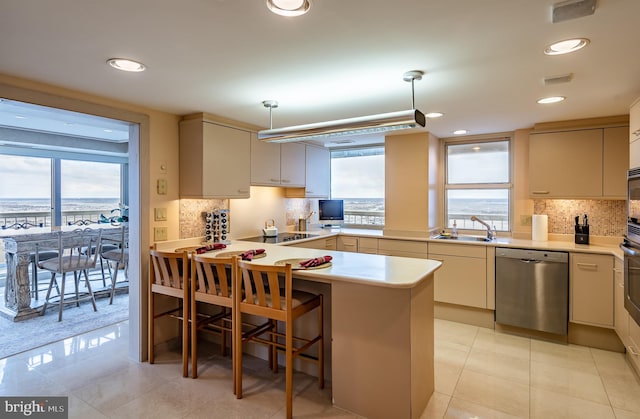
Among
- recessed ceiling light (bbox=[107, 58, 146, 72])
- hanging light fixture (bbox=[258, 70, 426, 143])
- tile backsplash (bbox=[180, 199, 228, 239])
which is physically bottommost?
tile backsplash (bbox=[180, 199, 228, 239])

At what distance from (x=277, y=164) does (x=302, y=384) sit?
2435 millimetres

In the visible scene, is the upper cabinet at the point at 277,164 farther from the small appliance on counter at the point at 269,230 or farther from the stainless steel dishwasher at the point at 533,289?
the stainless steel dishwasher at the point at 533,289

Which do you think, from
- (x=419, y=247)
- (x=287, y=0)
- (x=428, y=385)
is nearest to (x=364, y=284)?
(x=428, y=385)

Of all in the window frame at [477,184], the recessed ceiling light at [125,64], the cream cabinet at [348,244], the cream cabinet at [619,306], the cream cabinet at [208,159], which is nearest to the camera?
the recessed ceiling light at [125,64]

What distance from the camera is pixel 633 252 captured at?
2.43 m

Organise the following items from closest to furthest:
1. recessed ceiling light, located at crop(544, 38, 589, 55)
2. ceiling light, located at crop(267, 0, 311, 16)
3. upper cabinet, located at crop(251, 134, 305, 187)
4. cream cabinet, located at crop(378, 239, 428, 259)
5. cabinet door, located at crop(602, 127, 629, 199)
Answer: ceiling light, located at crop(267, 0, 311, 16) → recessed ceiling light, located at crop(544, 38, 589, 55) → cabinet door, located at crop(602, 127, 629, 199) → upper cabinet, located at crop(251, 134, 305, 187) → cream cabinet, located at crop(378, 239, 428, 259)

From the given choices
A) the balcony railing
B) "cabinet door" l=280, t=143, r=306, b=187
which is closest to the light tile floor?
"cabinet door" l=280, t=143, r=306, b=187

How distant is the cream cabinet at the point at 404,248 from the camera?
4.02m

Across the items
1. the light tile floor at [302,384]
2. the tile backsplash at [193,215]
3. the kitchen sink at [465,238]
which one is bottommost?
the light tile floor at [302,384]

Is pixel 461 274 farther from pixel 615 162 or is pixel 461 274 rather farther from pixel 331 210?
pixel 331 210

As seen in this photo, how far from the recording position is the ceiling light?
4.51 ft

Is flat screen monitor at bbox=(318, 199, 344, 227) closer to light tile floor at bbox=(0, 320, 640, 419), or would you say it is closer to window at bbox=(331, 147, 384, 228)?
window at bbox=(331, 147, 384, 228)

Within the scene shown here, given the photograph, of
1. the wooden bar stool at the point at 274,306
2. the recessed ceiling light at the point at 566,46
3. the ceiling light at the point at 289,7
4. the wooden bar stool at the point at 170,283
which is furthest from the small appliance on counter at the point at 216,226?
the recessed ceiling light at the point at 566,46

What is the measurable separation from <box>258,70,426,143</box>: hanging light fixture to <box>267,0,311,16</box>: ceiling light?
949 millimetres
